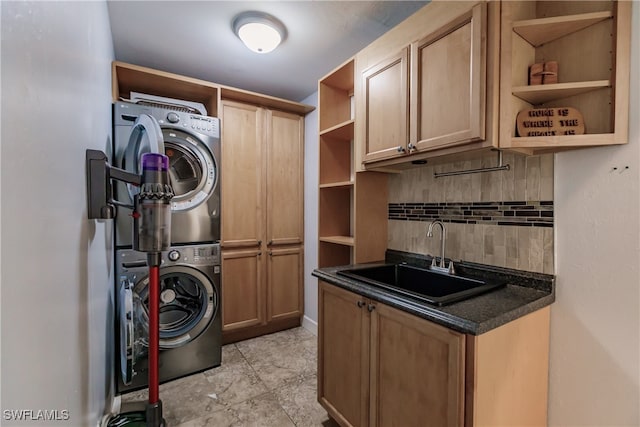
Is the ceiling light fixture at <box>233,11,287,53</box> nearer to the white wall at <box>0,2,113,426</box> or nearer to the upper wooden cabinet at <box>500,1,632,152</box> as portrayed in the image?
the white wall at <box>0,2,113,426</box>

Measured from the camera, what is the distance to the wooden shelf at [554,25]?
45.4 inches

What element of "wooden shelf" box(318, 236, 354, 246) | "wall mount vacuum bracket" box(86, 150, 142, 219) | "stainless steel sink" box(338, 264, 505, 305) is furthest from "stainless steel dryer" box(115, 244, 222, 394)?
"stainless steel sink" box(338, 264, 505, 305)

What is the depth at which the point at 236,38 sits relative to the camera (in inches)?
79.0

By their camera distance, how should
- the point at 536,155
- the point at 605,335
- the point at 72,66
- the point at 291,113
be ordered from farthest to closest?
the point at 291,113
the point at 536,155
the point at 605,335
the point at 72,66

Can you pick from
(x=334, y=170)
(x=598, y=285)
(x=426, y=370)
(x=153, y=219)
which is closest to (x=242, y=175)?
(x=334, y=170)

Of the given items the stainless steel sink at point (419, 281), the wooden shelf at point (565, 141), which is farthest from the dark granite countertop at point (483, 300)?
the wooden shelf at point (565, 141)

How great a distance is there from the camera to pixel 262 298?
9.17 ft

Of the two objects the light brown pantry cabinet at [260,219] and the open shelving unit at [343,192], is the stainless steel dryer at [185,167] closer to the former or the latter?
the light brown pantry cabinet at [260,219]

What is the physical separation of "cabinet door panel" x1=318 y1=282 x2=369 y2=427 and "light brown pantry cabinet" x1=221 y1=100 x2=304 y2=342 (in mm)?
1193

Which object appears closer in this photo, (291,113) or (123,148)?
(123,148)

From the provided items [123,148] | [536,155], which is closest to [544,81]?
[536,155]

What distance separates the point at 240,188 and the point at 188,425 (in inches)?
68.9

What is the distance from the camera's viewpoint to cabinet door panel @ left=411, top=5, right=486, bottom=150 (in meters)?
1.22

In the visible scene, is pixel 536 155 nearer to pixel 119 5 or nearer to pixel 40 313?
pixel 40 313
